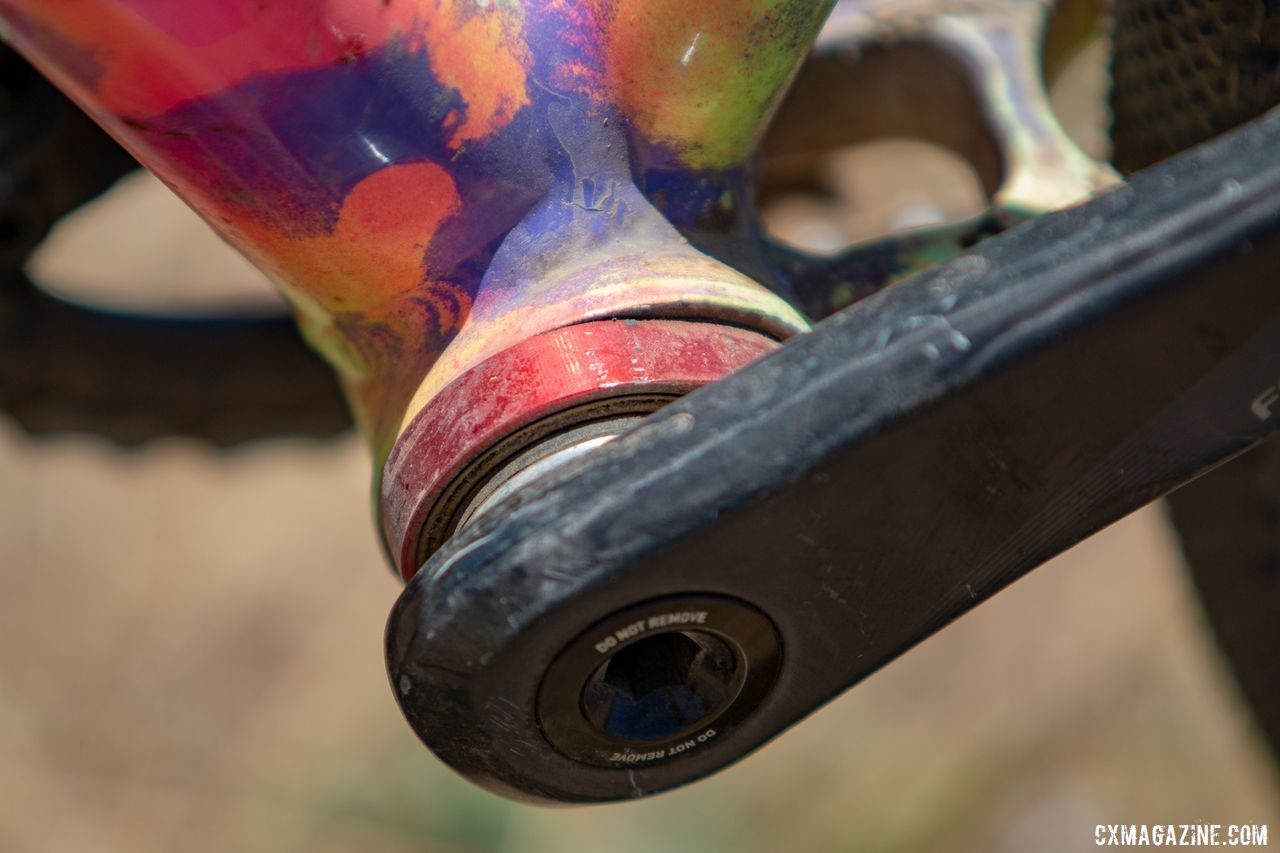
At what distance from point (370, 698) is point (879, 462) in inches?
44.0

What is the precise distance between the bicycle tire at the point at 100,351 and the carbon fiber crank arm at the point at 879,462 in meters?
0.41

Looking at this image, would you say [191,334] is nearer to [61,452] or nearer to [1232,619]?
[1232,619]

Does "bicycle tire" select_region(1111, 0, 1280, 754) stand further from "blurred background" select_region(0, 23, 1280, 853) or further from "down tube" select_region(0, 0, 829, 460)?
"blurred background" select_region(0, 23, 1280, 853)

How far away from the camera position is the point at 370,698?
1366mm

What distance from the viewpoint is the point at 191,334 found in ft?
2.45

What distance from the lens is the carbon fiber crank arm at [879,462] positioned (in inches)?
13.1

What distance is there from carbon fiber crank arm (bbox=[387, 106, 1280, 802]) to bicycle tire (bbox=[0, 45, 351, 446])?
1.33 feet
